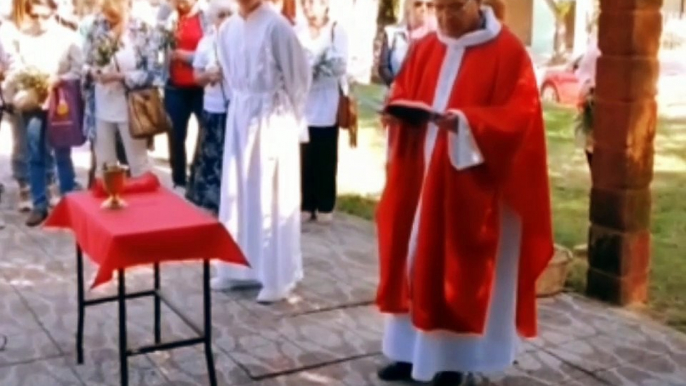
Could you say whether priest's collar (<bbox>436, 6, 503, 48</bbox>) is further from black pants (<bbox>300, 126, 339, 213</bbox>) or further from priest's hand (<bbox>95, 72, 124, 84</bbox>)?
priest's hand (<bbox>95, 72, 124, 84</bbox>)

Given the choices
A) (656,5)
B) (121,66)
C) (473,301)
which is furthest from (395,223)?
(121,66)

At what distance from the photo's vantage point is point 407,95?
189 inches

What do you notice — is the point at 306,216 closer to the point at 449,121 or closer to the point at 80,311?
the point at 80,311

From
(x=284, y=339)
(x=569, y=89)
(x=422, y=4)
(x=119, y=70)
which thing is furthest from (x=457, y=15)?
(x=569, y=89)

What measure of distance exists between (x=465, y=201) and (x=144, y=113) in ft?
12.2

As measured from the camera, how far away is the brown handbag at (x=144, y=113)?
7695 mm

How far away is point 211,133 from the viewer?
7.93 metres

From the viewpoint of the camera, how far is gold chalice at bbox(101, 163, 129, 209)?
4.68 metres

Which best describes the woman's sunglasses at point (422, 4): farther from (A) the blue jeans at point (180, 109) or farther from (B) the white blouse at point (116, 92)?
(A) the blue jeans at point (180, 109)

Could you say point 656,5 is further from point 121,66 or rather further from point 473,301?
point 121,66

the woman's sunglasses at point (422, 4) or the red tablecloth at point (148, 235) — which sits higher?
the woman's sunglasses at point (422, 4)

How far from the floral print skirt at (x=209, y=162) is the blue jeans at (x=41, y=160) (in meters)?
1.00

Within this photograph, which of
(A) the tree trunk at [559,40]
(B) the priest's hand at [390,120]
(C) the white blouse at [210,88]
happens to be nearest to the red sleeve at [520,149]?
(B) the priest's hand at [390,120]

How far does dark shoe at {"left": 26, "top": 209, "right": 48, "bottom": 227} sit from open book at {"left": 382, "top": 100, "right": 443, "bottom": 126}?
14.3 feet
